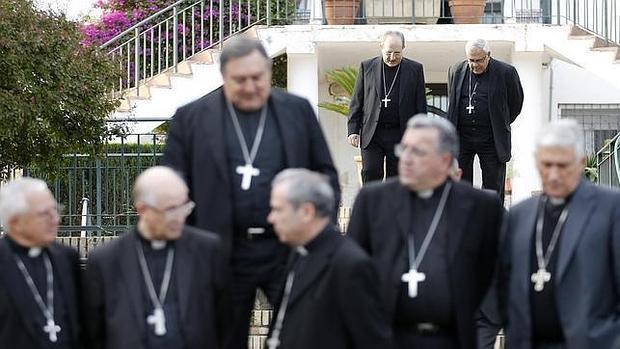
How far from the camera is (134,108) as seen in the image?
22.3 m

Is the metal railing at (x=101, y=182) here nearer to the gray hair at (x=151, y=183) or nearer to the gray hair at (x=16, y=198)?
the gray hair at (x=16, y=198)

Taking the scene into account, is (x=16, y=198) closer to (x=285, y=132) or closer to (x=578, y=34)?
(x=285, y=132)

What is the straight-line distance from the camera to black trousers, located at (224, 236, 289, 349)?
9.13 meters

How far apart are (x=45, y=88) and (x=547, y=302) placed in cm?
950

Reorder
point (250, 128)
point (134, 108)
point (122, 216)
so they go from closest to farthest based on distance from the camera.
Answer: point (250, 128), point (122, 216), point (134, 108)

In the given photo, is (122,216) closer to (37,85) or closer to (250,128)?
(37,85)

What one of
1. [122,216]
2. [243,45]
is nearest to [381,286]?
[243,45]

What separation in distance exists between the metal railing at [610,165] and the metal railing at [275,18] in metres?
4.85

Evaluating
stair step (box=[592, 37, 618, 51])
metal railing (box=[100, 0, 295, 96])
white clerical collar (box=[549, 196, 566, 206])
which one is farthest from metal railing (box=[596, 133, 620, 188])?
white clerical collar (box=[549, 196, 566, 206])

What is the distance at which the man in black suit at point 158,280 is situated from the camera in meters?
8.67

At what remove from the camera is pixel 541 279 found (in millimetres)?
8852

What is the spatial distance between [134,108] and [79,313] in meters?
13.4

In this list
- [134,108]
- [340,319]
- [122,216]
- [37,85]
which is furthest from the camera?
[134,108]

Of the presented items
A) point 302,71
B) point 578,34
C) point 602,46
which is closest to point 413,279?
point 302,71
